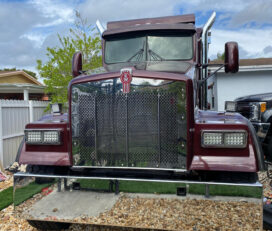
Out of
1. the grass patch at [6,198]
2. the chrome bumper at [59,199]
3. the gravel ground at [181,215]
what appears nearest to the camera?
the gravel ground at [181,215]

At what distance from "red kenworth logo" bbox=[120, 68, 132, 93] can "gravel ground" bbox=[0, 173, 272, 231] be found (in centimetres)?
109

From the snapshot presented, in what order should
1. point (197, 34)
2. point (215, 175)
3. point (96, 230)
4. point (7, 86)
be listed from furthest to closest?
point (7, 86) → point (197, 34) → point (96, 230) → point (215, 175)

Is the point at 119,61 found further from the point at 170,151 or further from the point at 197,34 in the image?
the point at 170,151

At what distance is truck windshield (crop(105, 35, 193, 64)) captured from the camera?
445cm

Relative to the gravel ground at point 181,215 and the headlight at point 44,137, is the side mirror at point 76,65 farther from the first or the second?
the gravel ground at point 181,215

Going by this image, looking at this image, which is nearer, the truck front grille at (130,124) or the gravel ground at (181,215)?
the gravel ground at (181,215)

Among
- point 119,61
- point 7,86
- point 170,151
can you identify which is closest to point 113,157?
point 170,151

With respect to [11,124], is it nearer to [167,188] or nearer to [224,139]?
[167,188]

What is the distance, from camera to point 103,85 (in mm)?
2984

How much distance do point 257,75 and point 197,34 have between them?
9099mm

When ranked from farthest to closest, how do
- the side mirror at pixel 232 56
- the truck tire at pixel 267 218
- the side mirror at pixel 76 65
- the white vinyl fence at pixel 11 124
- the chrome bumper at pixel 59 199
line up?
the white vinyl fence at pixel 11 124, the side mirror at pixel 76 65, the side mirror at pixel 232 56, the truck tire at pixel 267 218, the chrome bumper at pixel 59 199

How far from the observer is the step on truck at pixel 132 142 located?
→ 2.76 m

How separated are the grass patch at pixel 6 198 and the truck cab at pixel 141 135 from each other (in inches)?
72.6

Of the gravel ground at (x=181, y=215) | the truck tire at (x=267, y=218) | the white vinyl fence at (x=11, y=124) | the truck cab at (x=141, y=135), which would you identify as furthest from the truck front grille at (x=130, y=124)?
the white vinyl fence at (x=11, y=124)
